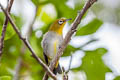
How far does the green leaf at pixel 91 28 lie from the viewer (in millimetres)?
1954

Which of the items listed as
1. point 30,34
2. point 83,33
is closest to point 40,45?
point 30,34

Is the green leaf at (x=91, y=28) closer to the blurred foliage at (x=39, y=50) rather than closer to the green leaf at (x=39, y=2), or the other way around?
the blurred foliage at (x=39, y=50)

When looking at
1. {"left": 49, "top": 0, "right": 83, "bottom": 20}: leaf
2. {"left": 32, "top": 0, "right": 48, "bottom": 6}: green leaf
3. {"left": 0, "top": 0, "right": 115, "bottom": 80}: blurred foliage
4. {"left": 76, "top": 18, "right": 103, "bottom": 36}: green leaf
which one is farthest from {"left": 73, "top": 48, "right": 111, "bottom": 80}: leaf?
{"left": 32, "top": 0, "right": 48, "bottom": 6}: green leaf

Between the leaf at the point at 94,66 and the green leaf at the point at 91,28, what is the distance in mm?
240

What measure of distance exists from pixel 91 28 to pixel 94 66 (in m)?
0.41

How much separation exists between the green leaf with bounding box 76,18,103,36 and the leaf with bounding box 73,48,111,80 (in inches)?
9.4

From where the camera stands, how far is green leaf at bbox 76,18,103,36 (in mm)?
1954

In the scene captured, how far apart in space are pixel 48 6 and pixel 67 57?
0.45 metres

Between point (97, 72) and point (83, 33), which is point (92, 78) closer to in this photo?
point (97, 72)

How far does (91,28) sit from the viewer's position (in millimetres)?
1955

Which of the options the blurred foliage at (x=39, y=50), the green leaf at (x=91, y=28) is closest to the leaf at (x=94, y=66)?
the blurred foliage at (x=39, y=50)

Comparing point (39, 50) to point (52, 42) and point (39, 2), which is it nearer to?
point (52, 42)

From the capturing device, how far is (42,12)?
7.43 feet

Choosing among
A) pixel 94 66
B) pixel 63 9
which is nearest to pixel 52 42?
pixel 63 9
